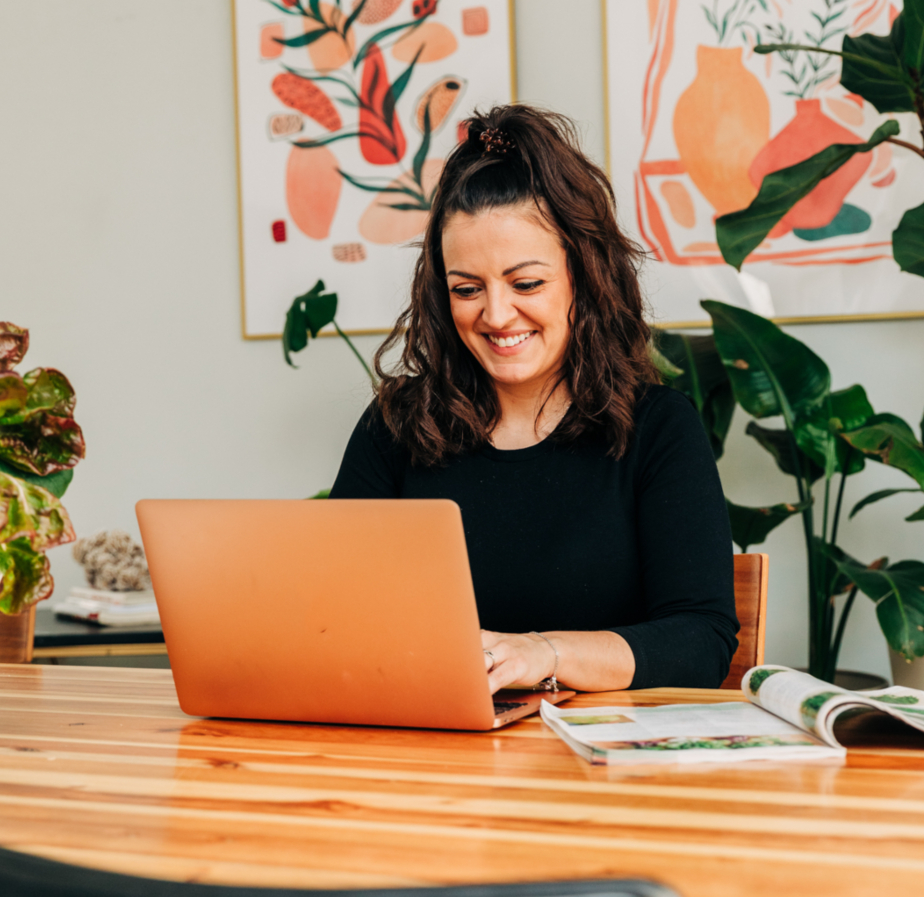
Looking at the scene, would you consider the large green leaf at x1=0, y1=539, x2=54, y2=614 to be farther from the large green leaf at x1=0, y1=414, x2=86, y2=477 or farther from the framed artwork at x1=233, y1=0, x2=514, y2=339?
the framed artwork at x1=233, y1=0, x2=514, y2=339

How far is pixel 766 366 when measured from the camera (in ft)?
6.34

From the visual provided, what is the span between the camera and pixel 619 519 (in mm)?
1365

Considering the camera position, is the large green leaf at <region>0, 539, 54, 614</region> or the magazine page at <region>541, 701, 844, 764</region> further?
the large green leaf at <region>0, 539, 54, 614</region>

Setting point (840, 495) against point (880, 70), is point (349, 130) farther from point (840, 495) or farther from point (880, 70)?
point (840, 495)

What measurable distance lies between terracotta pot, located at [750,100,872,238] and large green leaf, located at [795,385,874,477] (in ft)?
1.62

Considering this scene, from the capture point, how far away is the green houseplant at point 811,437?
1.75 meters

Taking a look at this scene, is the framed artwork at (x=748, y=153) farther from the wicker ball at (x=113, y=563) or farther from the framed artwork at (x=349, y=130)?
the wicker ball at (x=113, y=563)

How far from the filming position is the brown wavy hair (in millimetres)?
1405

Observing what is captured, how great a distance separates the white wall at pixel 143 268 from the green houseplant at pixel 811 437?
91cm

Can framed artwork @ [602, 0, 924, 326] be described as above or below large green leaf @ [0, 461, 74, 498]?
above

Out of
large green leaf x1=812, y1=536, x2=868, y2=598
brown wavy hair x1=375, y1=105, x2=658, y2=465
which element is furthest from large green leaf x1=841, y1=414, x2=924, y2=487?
brown wavy hair x1=375, y1=105, x2=658, y2=465

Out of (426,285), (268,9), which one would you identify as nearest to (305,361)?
(268,9)

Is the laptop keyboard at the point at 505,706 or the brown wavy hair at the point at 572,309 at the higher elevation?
the brown wavy hair at the point at 572,309

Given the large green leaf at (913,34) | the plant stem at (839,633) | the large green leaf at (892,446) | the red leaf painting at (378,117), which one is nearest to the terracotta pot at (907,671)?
the plant stem at (839,633)
